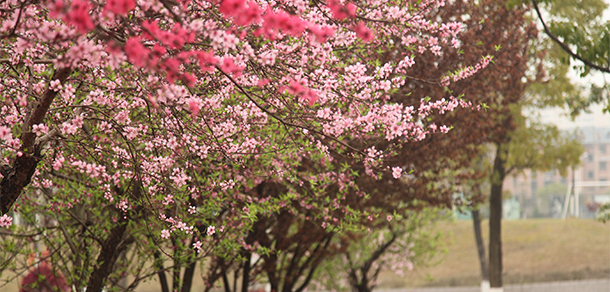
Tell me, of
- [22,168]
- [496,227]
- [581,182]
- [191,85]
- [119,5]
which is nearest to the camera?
[119,5]

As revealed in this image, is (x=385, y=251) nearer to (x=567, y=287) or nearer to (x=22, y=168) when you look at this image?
(x=567, y=287)

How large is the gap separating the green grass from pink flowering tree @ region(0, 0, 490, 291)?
Result: 77.4 feet

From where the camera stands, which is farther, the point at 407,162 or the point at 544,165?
the point at 544,165

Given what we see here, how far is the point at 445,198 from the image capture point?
12.5m

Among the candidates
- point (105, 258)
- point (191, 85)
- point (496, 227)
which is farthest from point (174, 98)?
point (496, 227)

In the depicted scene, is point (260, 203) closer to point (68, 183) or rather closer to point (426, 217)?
point (68, 183)

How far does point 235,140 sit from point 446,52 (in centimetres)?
465

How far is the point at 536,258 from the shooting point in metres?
35.7

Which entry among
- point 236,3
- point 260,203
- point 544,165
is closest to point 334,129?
point 260,203

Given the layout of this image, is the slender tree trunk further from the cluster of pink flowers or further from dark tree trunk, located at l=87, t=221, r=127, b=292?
dark tree trunk, located at l=87, t=221, r=127, b=292

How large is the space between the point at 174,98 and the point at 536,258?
3484cm

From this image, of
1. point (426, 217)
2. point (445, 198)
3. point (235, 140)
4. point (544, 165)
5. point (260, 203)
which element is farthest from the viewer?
point (426, 217)

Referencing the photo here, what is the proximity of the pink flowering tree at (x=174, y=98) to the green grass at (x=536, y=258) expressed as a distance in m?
23.6

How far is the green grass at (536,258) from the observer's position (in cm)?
3297
